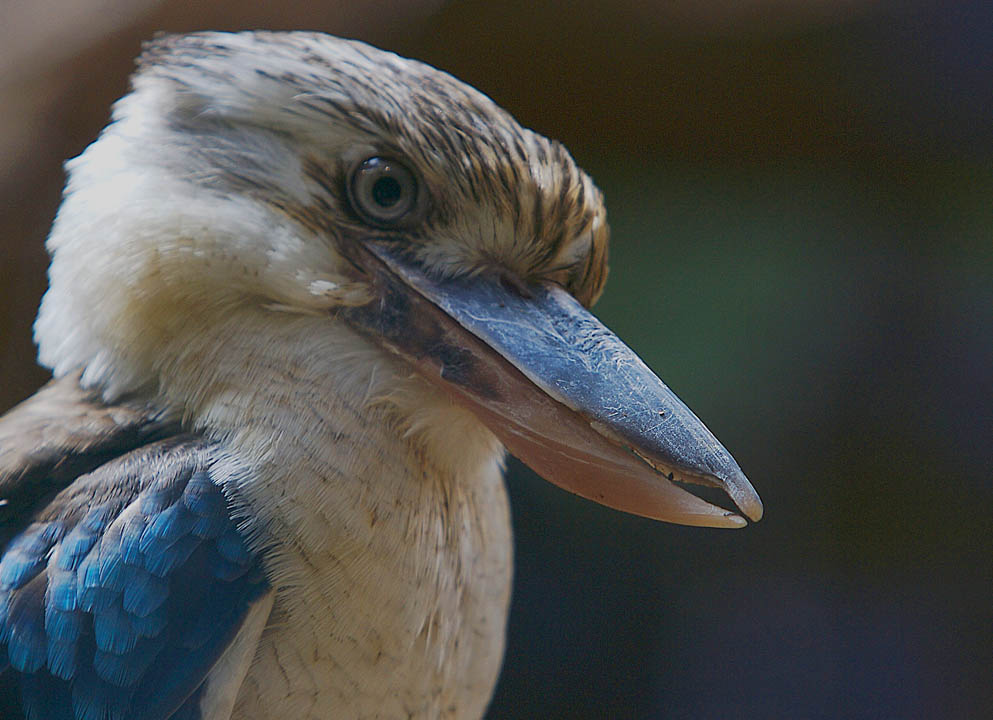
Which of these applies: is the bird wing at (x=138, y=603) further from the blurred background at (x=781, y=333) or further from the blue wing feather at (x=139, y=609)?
the blurred background at (x=781, y=333)

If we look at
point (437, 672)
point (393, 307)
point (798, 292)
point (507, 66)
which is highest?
point (393, 307)

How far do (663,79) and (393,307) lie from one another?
1653 millimetres

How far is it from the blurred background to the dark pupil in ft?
4.36

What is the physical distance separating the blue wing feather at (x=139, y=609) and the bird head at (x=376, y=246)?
18 cm

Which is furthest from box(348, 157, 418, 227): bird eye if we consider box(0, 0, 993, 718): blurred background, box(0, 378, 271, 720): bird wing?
box(0, 0, 993, 718): blurred background

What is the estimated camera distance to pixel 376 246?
99 cm

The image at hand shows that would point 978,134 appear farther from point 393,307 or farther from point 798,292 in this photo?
point 393,307

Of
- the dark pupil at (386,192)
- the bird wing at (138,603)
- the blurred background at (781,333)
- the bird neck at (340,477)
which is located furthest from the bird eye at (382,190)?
the blurred background at (781,333)

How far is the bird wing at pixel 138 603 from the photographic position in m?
0.91

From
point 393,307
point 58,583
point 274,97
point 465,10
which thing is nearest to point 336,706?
point 58,583

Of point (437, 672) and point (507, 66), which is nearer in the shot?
point (437, 672)

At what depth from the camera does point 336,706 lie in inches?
37.7

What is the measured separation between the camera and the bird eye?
98 centimetres

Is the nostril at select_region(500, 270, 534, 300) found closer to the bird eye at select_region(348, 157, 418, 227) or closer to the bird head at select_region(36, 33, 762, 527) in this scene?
the bird head at select_region(36, 33, 762, 527)
